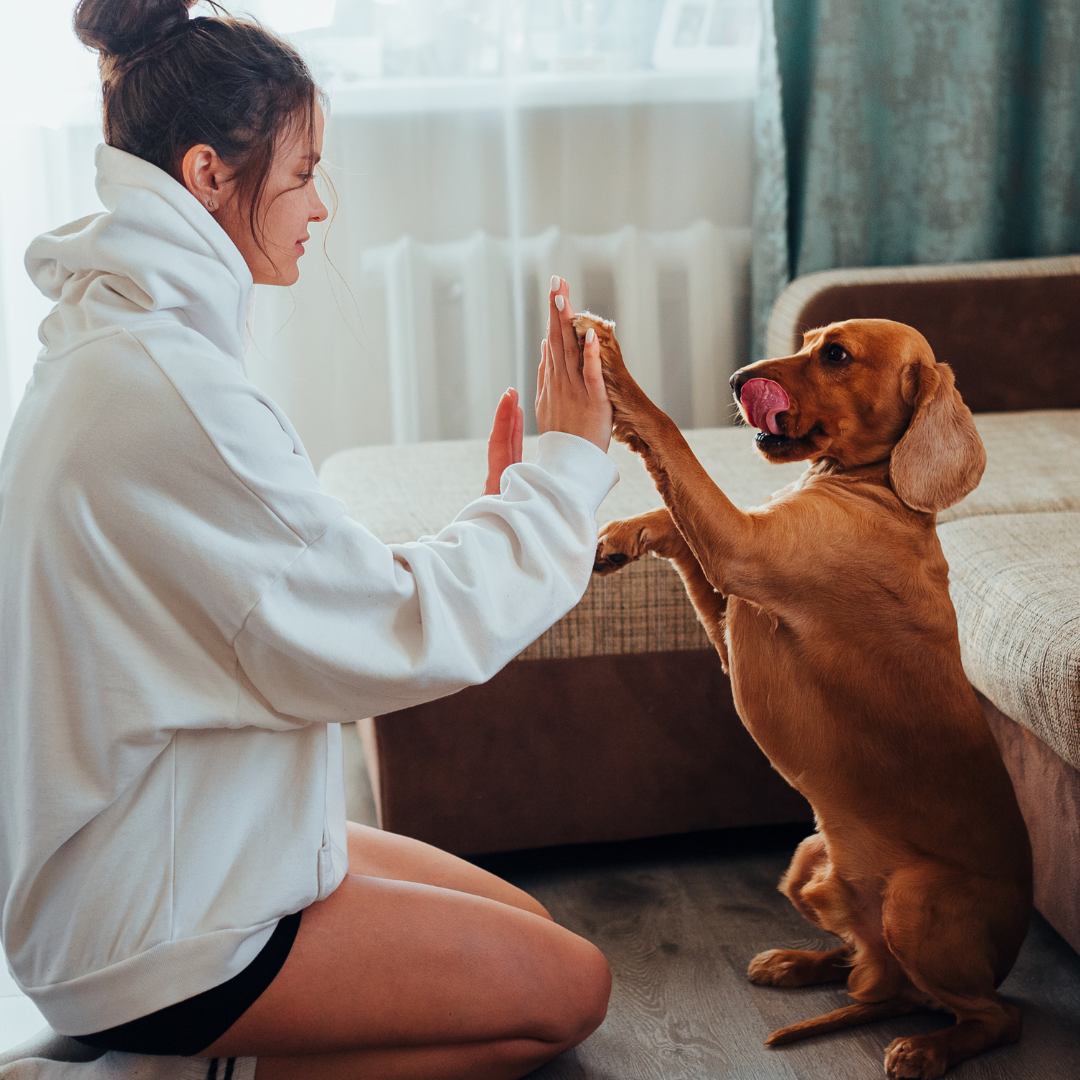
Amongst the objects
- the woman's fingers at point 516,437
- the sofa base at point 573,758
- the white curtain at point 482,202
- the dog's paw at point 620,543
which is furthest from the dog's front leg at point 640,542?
the white curtain at point 482,202

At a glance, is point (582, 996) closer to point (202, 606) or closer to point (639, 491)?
point (202, 606)

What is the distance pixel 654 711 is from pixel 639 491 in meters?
0.38

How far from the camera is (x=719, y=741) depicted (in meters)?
1.71

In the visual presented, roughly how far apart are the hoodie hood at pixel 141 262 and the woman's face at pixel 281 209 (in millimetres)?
64

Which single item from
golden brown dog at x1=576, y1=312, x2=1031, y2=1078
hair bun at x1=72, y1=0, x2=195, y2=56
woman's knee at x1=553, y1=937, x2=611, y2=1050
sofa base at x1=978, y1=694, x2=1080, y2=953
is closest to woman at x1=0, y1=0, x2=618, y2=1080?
hair bun at x1=72, y1=0, x2=195, y2=56

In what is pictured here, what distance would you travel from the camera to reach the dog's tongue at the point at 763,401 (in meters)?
1.21

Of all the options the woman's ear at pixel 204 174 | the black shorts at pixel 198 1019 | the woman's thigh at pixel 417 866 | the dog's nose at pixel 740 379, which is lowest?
the woman's thigh at pixel 417 866

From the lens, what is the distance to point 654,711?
1.68 m

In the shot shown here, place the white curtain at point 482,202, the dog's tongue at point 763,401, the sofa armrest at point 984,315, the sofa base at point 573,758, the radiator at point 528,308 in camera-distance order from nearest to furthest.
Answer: the dog's tongue at point 763,401, the sofa base at point 573,758, the sofa armrest at point 984,315, the white curtain at point 482,202, the radiator at point 528,308

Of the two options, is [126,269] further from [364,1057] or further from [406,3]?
[406,3]

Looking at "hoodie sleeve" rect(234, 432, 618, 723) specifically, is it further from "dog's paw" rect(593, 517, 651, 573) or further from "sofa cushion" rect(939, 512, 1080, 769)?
"sofa cushion" rect(939, 512, 1080, 769)

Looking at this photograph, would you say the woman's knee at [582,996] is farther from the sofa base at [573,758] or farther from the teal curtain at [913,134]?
the teal curtain at [913,134]

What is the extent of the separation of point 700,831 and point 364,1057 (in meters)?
0.84

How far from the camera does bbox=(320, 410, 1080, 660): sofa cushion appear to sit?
64.6 inches
